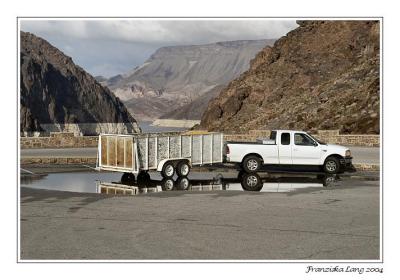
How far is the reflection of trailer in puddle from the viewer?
17.9 m

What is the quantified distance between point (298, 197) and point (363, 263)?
6.54 m

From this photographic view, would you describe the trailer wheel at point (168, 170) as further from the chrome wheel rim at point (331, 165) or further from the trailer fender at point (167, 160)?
the chrome wheel rim at point (331, 165)

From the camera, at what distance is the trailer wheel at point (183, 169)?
67.1ft

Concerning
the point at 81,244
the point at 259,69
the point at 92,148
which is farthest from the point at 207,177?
the point at 259,69

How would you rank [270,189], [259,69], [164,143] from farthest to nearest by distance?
[259,69]
[164,143]
[270,189]

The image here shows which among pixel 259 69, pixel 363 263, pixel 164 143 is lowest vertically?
pixel 363 263

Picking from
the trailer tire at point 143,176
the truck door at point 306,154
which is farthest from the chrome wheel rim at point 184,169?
the truck door at point 306,154

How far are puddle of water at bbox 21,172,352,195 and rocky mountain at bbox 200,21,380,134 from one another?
1765 inches

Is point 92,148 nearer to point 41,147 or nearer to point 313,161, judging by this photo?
point 41,147

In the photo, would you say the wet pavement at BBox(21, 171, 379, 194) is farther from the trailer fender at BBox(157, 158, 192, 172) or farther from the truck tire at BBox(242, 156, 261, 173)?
the trailer fender at BBox(157, 158, 192, 172)

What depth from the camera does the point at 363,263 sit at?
927cm

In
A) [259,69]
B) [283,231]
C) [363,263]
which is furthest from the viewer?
[259,69]

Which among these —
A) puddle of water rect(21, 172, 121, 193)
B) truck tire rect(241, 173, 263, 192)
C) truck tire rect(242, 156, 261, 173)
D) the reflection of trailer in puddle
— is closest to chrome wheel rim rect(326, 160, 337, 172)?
Answer: the reflection of trailer in puddle

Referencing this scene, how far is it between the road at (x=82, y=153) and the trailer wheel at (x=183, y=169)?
9.36 metres
